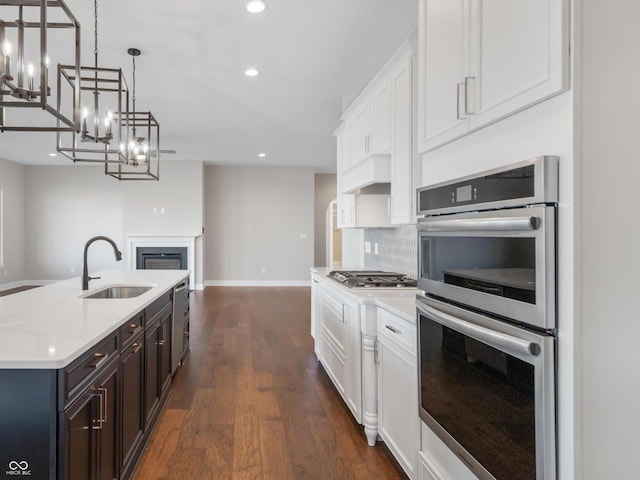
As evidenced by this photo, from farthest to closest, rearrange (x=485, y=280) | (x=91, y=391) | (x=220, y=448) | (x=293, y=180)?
(x=293, y=180) < (x=220, y=448) < (x=91, y=391) < (x=485, y=280)

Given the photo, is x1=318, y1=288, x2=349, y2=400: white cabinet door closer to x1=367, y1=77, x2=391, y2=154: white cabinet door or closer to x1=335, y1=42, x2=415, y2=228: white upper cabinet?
x1=335, y1=42, x2=415, y2=228: white upper cabinet

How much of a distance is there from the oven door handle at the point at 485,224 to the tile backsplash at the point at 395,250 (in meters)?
1.39

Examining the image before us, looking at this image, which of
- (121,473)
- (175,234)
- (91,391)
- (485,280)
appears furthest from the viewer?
(175,234)

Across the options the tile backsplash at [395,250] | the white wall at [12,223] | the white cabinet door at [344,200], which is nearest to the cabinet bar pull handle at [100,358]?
the tile backsplash at [395,250]

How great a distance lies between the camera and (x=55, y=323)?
5.90ft

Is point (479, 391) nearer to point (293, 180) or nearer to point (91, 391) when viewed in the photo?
point (91, 391)

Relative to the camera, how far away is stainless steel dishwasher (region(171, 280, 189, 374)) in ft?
11.3

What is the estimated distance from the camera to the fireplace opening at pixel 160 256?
914cm

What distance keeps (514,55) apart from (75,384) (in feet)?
5.53

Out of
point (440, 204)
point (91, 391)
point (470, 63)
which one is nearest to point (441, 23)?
point (470, 63)

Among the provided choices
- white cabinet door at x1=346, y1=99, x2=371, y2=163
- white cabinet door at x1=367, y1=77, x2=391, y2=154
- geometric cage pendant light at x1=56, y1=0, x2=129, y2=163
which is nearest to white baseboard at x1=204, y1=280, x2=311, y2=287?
geometric cage pendant light at x1=56, y1=0, x2=129, y2=163

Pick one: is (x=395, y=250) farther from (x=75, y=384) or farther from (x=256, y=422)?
(x=75, y=384)
